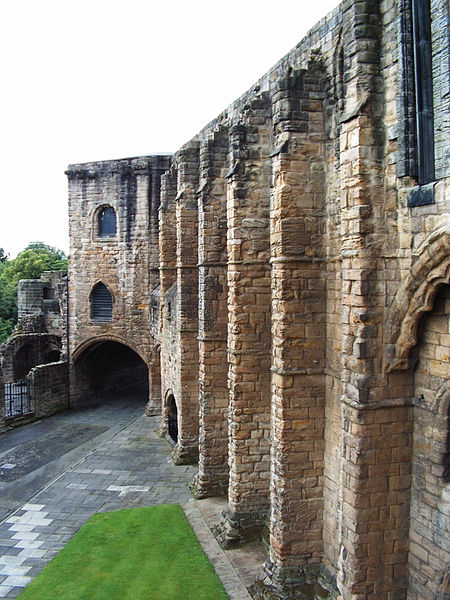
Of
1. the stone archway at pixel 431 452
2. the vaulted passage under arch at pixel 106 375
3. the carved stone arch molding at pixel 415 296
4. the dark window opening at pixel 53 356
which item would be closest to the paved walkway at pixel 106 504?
the stone archway at pixel 431 452

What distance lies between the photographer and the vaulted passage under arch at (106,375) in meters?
23.0

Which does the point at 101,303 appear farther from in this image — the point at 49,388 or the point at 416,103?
the point at 416,103

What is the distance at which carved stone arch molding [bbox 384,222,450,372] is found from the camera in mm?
5605

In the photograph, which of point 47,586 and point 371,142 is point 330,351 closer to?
point 371,142

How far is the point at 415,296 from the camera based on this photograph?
6.06 meters

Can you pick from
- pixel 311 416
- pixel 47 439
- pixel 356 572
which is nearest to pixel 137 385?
pixel 47 439

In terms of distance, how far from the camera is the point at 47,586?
964 centimetres

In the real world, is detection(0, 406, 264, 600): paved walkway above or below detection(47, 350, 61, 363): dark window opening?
below

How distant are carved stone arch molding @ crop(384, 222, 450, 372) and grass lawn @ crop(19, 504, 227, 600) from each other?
502 centimetres

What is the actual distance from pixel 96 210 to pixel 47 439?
28.4 ft

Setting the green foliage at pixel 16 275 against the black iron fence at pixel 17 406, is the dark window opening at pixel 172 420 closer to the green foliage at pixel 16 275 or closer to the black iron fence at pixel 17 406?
the black iron fence at pixel 17 406

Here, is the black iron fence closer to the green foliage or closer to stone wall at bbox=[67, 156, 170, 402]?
stone wall at bbox=[67, 156, 170, 402]

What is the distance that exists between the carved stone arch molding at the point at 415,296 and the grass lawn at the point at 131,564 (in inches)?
197

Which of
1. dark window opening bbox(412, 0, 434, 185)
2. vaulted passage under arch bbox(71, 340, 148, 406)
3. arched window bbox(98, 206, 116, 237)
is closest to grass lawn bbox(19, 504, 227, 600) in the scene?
dark window opening bbox(412, 0, 434, 185)
